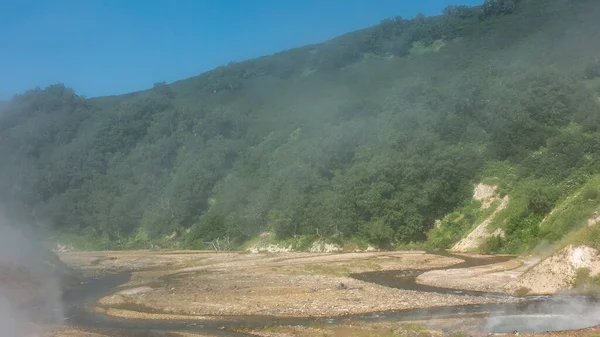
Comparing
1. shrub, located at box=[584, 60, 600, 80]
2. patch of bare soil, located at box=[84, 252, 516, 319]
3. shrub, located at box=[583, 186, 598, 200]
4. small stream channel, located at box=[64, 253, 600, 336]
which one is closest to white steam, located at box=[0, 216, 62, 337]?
small stream channel, located at box=[64, 253, 600, 336]

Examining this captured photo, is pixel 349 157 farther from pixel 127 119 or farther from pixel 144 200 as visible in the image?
pixel 127 119

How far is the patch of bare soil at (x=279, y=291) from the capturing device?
36.8 meters

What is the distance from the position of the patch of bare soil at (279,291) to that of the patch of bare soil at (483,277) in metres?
4.30

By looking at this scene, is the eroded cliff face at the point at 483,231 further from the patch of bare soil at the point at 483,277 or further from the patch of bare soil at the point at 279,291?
the patch of bare soil at the point at 483,277

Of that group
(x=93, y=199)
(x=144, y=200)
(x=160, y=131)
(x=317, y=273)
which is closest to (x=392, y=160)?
(x=317, y=273)

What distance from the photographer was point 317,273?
54000mm

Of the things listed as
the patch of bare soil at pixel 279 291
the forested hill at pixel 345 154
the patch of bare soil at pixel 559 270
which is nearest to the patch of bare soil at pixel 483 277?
the patch of bare soil at pixel 559 270

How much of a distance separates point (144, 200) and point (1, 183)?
170 ft

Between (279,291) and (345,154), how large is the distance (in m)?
71.3

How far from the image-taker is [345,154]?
11294 centimetres

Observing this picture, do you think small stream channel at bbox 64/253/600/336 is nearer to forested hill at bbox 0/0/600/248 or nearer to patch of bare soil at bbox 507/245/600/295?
patch of bare soil at bbox 507/245/600/295

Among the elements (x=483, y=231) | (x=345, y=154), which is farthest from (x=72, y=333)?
(x=345, y=154)

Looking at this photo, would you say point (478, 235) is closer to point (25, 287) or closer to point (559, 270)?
point (559, 270)

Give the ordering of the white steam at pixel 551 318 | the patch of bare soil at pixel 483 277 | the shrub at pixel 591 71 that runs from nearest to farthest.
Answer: the white steam at pixel 551 318 < the patch of bare soil at pixel 483 277 < the shrub at pixel 591 71
